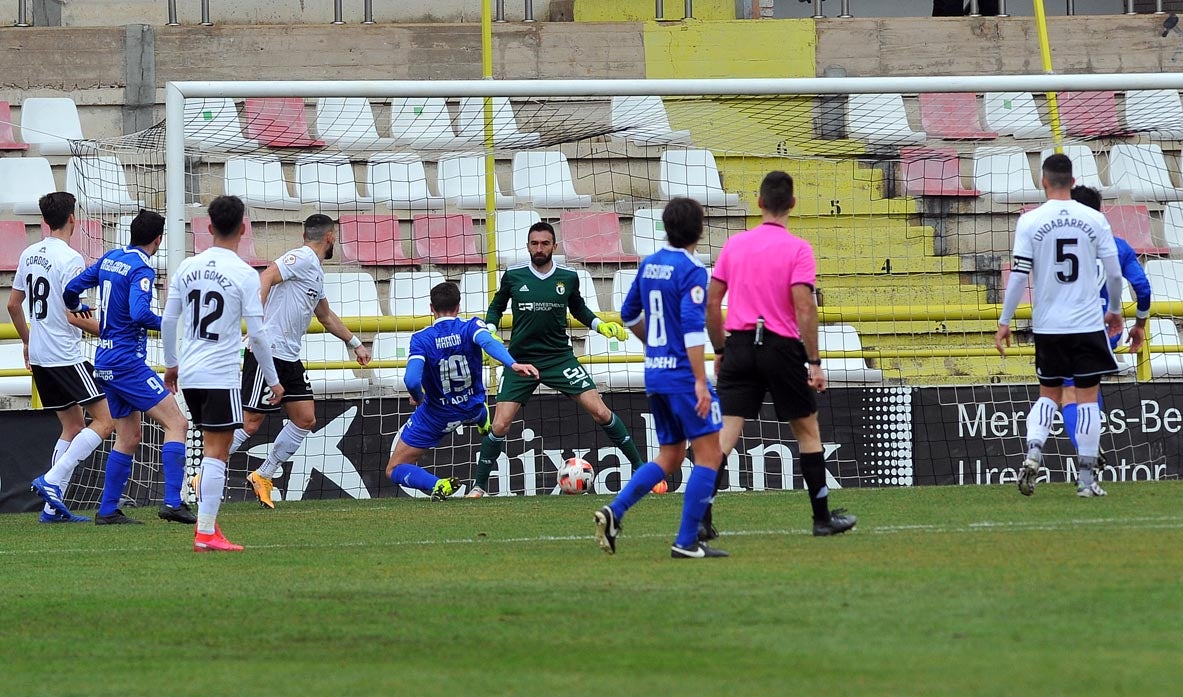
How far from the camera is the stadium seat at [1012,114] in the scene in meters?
17.3

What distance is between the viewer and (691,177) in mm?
16438

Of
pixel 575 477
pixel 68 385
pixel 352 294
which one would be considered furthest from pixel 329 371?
pixel 68 385

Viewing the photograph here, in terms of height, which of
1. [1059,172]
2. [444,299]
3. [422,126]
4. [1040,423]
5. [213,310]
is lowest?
[1040,423]

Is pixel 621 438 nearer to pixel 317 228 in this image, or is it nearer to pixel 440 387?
pixel 440 387

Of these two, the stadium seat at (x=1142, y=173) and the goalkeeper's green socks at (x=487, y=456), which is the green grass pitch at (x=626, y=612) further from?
the stadium seat at (x=1142, y=173)

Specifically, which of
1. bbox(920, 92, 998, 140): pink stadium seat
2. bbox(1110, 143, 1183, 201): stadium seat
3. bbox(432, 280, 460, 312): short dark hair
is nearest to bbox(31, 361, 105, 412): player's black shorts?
bbox(432, 280, 460, 312): short dark hair

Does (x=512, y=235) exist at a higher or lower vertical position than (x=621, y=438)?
higher

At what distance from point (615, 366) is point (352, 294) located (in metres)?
2.70

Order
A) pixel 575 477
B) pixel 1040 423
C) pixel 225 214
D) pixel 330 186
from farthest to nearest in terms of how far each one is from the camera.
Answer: pixel 330 186 < pixel 575 477 < pixel 1040 423 < pixel 225 214

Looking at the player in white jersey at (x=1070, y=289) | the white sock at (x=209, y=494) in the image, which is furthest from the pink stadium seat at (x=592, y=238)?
the white sock at (x=209, y=494)

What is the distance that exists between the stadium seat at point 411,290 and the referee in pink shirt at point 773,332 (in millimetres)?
7925

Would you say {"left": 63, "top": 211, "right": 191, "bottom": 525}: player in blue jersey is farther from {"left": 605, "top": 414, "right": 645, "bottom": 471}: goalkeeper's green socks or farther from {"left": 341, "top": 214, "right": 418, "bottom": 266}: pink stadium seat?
{"left": 341, "top": 214, "right": 418, "bottom": 266}: pink stadium seat

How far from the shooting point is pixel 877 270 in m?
16.1

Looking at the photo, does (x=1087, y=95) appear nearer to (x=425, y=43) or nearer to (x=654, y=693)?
(x=425, y=43)
